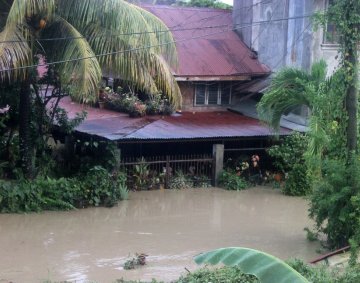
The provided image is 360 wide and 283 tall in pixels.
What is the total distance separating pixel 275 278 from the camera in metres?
4.53

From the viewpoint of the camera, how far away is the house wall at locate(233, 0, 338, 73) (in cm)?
2053

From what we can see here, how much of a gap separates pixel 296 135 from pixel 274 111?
58.7 inches

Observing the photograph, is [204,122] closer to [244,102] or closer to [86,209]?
[244,102]

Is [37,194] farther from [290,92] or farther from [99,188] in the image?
[290,92]

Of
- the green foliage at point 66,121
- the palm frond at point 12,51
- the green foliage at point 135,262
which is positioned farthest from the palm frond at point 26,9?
the green foliage at point 135,262

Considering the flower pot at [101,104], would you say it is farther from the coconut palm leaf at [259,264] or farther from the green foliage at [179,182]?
the coconut palm leaf at [259,264]

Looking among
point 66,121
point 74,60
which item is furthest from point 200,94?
point 74,60

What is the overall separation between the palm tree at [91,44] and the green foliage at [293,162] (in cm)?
490

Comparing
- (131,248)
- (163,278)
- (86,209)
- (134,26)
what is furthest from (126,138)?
(163,278)

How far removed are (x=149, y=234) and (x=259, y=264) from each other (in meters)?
9.85

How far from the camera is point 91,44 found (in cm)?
1498

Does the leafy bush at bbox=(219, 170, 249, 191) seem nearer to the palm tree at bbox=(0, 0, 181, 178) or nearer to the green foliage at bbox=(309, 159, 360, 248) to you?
the palm tree at bbox=(0, 0, 181, 178)

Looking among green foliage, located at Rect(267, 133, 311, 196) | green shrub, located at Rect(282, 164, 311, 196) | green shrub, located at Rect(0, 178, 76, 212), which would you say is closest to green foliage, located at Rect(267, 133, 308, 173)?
green foliage, located at Rect(267, 133, 311, 196)

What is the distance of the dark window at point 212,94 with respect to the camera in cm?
2228
